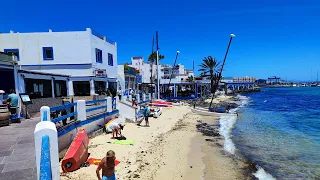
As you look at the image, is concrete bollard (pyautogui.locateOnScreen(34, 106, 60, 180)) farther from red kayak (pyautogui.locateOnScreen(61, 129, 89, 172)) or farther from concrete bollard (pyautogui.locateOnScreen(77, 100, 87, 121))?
concrete bollard (pyautogui.locateOnScreen(77, 100, 87, 121))

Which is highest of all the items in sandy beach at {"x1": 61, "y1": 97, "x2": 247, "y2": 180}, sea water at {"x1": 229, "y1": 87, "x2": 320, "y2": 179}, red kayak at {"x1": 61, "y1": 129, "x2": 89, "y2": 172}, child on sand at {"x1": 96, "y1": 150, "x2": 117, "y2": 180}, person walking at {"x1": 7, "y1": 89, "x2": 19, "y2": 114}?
person walking at {"x1": 7, "y1": 89, "x2": 19, "y2": 114}

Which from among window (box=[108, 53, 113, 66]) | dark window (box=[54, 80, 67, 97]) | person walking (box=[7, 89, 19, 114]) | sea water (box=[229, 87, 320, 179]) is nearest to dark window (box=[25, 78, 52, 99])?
dark window (box=[54, 80, 67, 97])

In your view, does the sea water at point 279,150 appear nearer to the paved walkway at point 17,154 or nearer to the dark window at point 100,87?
the paved walkway at point 17,154

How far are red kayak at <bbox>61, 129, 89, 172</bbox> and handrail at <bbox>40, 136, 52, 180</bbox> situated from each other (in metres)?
3.86

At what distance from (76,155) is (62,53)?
2000cm

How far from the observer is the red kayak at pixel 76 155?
7.83 meters

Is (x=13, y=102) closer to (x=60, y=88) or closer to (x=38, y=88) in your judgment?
(x=38, y=88)

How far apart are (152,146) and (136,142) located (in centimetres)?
87

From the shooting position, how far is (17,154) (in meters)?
6.67

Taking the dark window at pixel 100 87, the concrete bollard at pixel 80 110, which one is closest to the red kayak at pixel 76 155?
the concrete bollard at pixel 80 110

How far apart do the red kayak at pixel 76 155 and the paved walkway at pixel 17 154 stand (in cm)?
115

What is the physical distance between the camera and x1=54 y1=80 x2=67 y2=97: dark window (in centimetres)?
2208

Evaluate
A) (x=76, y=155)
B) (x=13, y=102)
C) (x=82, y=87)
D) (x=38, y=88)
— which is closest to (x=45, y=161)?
(x=76, y=155)

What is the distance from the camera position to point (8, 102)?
12.1 metres
